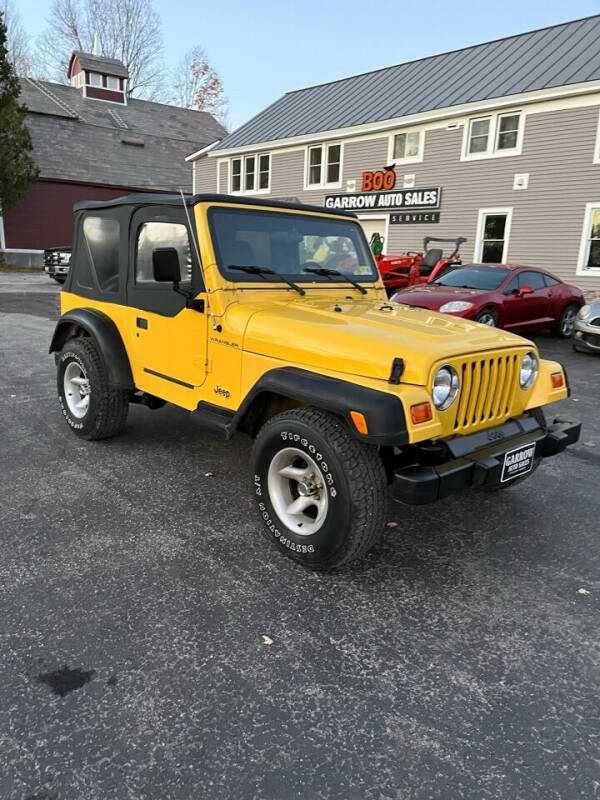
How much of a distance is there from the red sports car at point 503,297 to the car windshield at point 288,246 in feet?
17.9

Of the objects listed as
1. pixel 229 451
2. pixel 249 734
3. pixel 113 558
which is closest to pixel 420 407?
pixel 249 734

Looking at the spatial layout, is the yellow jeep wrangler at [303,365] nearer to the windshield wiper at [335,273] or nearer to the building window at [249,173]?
the windshield wiper at [335,273]

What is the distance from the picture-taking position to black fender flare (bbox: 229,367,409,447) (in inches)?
104

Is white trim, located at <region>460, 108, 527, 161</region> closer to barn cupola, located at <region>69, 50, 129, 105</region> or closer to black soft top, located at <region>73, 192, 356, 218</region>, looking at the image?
black soft top, located at <region>73, 192, 356, 218</region>

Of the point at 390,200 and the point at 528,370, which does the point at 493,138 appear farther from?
the point at 528,370

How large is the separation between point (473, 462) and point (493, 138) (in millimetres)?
15954

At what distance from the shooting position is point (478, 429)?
10.3 feet

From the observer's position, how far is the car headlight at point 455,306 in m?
9.70

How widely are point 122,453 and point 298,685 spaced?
291 centimetres

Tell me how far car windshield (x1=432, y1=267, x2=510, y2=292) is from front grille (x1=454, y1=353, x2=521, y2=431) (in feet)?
24.8

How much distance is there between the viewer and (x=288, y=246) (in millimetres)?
4059

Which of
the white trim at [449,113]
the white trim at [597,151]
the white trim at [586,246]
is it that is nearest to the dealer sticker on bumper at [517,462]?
the white trim at [586,246]

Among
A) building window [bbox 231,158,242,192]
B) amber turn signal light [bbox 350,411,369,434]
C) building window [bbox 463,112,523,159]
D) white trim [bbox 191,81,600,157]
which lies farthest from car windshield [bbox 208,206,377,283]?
building window [bbox 231,158,242,192]

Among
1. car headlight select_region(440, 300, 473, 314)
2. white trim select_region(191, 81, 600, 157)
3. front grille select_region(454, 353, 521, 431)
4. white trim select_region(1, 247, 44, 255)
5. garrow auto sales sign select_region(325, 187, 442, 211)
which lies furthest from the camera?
white trim select_region(1, 247, 44, 255)
